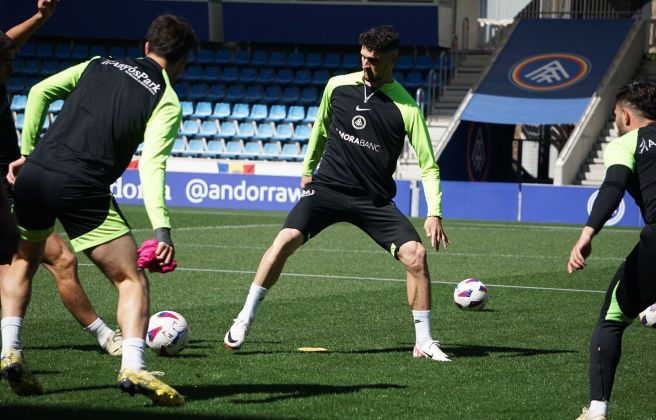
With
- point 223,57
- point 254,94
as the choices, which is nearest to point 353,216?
point 254,94

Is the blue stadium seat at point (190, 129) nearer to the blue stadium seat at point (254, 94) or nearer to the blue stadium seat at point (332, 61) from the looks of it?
the blue stadium seat at point (254, 94)

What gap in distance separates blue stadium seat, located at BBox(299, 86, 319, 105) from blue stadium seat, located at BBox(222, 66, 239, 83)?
236cm

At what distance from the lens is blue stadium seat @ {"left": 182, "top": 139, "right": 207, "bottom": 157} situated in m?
33.5

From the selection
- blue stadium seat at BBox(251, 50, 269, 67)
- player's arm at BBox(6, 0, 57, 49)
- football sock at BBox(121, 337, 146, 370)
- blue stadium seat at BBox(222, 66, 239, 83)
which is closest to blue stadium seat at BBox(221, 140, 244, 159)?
blue stadium seat at BBox(222, 66, 239, 83)

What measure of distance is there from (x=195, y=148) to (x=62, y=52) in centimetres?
632

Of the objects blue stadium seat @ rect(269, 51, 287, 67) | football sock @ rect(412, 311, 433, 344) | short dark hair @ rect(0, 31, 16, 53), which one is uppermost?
short dark hair @ rect(0, 31, 16, 53)

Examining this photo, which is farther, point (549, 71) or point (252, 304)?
point (549, 71)

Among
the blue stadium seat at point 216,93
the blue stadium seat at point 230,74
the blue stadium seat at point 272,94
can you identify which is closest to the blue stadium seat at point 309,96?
the blue stadium seat at point 272,94

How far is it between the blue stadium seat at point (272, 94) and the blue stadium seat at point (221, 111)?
1089mm

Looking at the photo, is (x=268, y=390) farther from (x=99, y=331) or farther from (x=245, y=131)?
(x=245, y=131)

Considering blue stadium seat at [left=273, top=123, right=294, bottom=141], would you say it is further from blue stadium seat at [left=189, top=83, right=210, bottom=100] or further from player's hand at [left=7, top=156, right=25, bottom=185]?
player's hand at [left=7, top=156, right=25, bottom=185]

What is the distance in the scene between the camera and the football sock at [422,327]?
8367mm

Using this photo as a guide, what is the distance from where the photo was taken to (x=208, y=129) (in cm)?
3444

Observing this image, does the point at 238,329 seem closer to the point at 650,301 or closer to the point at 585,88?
the point at 650,301
